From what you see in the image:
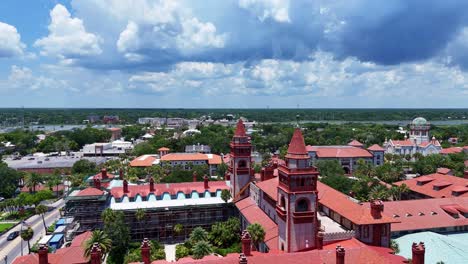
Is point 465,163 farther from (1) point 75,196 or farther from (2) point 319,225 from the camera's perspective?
(1) point 75,196

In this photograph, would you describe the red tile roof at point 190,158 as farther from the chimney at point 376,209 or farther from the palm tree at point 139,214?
the chimney at point 376,209

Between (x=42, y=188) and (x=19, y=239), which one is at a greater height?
(x=42, y=188)

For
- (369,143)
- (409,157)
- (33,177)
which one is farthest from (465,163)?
(33,177)

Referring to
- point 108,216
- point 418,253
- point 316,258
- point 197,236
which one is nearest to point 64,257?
point 108,216

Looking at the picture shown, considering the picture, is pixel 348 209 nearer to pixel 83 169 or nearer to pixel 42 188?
pixel 42 188

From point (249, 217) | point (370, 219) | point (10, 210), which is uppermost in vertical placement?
point (370, 219)
